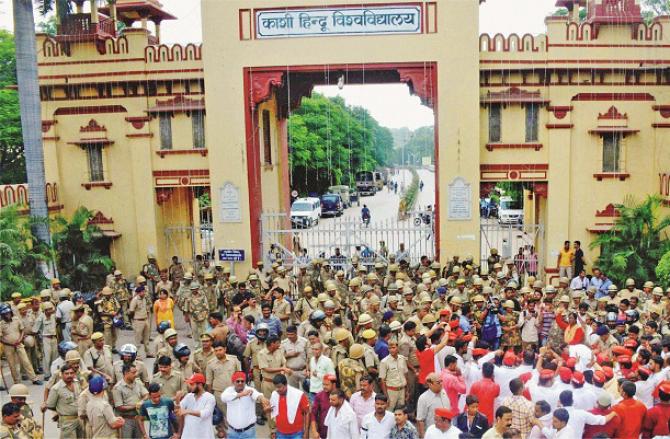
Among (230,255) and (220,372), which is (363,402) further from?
(230,255)

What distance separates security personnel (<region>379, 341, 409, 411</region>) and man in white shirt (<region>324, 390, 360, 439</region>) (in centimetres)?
106

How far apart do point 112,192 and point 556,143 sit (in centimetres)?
1094

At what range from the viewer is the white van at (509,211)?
26531mm

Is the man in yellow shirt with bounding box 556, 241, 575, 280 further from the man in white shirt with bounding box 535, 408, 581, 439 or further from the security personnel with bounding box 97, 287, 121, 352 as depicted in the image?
the security personnel with bounding box 97, 287, 121, 352

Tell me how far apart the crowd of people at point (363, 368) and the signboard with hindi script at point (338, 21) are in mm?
6347

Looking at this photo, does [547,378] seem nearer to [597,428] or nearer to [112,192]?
[597,428]

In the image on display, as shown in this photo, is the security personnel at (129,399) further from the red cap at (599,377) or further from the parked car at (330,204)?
the parked car at (330,204)

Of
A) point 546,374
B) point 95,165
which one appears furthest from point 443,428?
point 95,165

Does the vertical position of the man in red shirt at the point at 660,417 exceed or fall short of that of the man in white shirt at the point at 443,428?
it falls short

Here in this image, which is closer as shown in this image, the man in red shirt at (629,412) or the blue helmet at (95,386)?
the man in red shirt at (629,412)

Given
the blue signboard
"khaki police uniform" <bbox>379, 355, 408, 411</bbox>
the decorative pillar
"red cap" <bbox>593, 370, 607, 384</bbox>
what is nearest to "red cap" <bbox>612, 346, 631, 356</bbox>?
"red cap" <bbox>593, 370, 607, 384</bbox>

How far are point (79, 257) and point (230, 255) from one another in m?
3.50

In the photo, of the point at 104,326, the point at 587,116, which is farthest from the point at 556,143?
the point at 104,326

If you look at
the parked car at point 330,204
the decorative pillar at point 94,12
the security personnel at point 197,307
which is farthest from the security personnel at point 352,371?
the parked car at point 330,204
